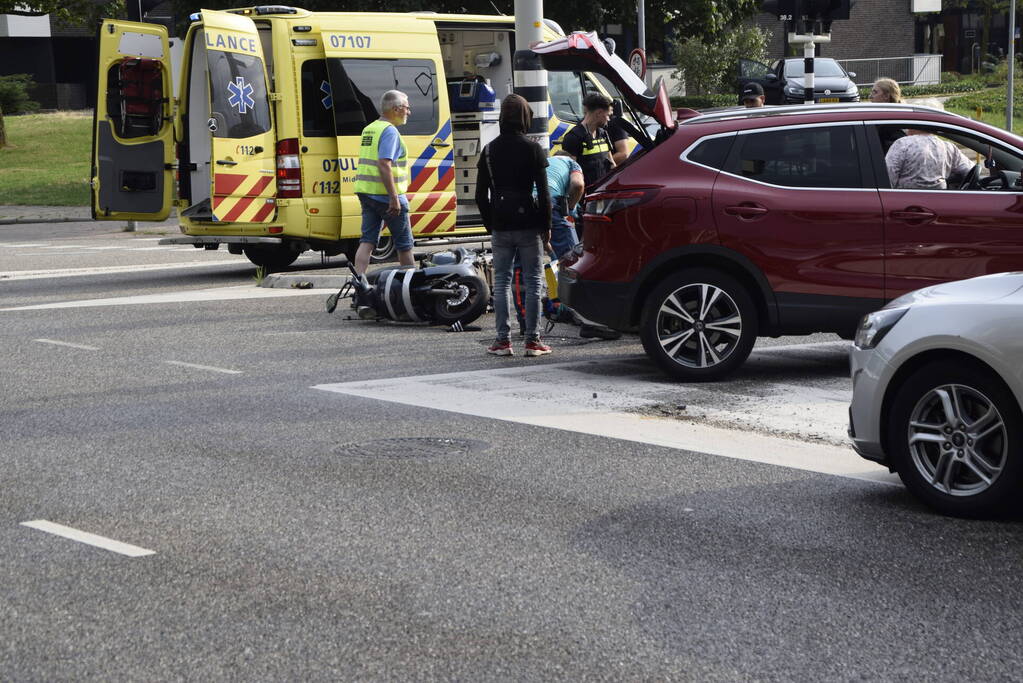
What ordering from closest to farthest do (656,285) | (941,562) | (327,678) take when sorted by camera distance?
(327,678) → (941,562) → (656,285)

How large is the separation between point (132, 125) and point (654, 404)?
1011 centimetres

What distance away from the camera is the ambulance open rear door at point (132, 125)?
16844 millimetres

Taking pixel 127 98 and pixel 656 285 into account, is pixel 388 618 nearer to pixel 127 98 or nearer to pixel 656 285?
pixel 656 285

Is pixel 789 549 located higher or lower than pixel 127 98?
lower

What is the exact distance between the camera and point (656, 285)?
984 centimetres

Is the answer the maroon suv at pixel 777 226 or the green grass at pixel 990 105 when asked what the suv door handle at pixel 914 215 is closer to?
the maroon suv at pixel 777 226

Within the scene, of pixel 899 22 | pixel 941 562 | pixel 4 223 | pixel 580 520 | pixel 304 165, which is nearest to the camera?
pixel 941 562

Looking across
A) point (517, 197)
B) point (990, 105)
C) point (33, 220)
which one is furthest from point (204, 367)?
point (990, 105)

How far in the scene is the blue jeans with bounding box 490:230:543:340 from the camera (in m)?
10.7

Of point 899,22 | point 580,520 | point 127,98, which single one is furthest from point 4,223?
point 899,22

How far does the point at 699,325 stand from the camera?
972 centimetres

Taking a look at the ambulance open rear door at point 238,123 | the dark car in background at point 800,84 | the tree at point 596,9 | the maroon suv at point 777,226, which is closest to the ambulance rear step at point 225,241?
the ambulance open rear door at point 238,123

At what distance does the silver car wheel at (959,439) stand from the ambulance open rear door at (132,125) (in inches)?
484

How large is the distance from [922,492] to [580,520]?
1.46 m
